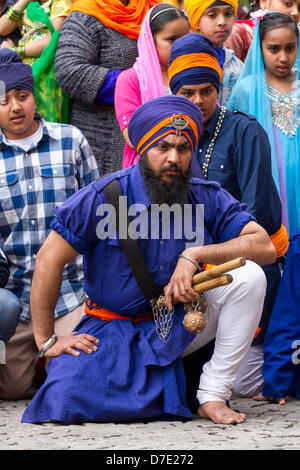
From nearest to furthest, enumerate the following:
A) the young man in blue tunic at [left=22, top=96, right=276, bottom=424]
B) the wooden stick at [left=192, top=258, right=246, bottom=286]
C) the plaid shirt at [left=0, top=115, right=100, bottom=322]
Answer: the wooden stick at [left=192, top=258, right=246, bottom=286], the young man in blue tunic at [left=22, top=96, right=276, bottom=424], the plaid shirt at [left=0, top=115, right=100, bottom=322]

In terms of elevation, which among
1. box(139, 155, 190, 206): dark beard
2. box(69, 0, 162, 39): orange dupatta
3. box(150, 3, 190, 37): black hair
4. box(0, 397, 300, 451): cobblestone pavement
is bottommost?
box(0, 397, 300, 451): cobblestone pavement

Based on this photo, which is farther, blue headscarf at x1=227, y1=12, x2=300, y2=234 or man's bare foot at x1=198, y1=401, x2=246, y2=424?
blue headscarf at x1=227, y1=12, x2=300, y2=234

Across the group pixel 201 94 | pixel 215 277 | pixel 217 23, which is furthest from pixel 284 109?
pixel 215 277

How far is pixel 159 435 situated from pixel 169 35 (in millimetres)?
2745

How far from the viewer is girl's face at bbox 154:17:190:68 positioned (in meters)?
5.39

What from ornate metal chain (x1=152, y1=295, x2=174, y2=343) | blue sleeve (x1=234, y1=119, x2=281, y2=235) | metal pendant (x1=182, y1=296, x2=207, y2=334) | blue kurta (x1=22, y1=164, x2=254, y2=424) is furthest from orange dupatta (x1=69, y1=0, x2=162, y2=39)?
metal pendant (x1=182, y1=296, x2=207, y2=334)

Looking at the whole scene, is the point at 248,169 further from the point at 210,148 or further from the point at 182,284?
the point at 182,284

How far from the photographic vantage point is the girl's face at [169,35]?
5.39m

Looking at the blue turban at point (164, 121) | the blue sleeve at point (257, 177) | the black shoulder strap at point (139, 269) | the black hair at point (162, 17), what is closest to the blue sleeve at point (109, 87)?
the black hair at point (162, 17)

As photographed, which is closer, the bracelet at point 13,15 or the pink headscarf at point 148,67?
the pink headscarf at point 148,67

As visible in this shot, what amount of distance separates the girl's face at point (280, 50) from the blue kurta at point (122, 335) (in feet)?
5.65

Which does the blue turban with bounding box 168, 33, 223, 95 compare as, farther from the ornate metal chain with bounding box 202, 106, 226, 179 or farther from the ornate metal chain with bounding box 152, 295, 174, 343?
the ornate metal chain with bounding box 152, 295, 174, 343

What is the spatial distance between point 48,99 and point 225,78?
1.26 meters

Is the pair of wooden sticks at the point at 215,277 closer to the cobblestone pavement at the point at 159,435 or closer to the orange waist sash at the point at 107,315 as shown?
the orange waist sash at the point at 107,315
